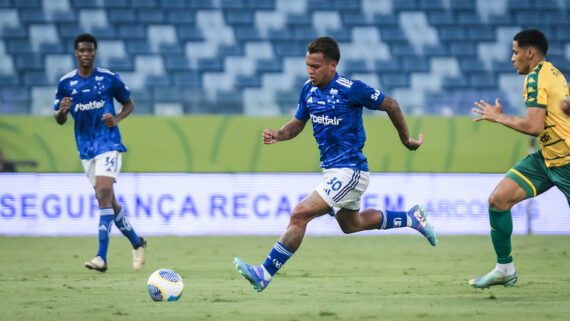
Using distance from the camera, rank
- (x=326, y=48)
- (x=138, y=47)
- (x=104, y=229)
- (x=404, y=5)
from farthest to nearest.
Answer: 1. (x=404, y=5)
2. (x=138, y=47)
3. (x=104, y=229)
4. (x=326, y=48)

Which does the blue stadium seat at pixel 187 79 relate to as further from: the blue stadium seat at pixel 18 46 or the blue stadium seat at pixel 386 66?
the blue stadium seat at pixel 386 66

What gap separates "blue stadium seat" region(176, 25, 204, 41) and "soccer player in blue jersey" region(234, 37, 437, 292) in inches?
413

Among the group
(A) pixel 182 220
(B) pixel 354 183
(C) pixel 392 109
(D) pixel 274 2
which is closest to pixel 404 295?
(B) pixel 354 183

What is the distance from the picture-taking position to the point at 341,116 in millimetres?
6500

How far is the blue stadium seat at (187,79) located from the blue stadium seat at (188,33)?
103 centimetres

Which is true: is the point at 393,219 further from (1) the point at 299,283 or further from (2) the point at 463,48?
(2) the point at 463,48

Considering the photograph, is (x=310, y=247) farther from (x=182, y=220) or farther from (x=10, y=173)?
(x=10, y=173)

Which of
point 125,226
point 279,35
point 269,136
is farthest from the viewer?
point 279,35

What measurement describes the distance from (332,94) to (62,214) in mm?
7837

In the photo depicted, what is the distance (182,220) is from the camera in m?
13.3

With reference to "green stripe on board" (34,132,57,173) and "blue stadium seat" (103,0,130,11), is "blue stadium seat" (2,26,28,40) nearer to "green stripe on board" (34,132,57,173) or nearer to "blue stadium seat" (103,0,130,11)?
"blue stadium seat" (103,0,130,11)

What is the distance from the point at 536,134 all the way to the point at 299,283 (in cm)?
261

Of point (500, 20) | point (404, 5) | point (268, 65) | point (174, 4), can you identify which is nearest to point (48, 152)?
point (268, 65)

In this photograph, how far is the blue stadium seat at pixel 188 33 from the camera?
16.9m
